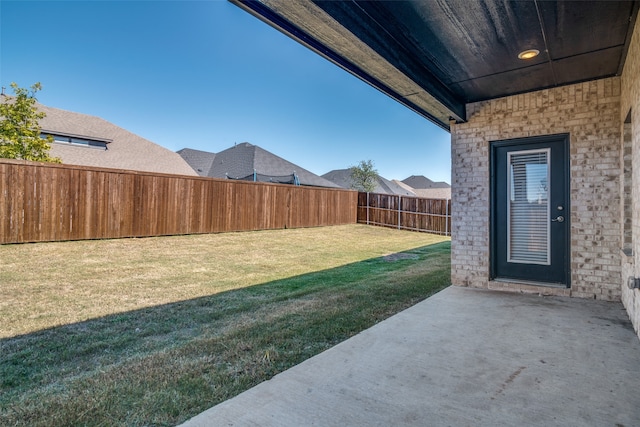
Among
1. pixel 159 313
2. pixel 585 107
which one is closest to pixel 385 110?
pixel 585 107

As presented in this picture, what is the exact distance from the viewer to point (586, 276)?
416 cm

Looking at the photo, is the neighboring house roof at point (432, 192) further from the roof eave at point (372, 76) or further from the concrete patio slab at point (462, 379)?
the concrete patio slab at point (462, 379)

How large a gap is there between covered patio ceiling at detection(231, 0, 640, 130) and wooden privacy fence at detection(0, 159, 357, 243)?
744 centimetres

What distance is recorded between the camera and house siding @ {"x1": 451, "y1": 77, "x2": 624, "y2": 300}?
402 centimetres

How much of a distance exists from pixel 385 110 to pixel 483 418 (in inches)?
824

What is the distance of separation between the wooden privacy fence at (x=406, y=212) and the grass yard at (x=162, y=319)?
7466mm

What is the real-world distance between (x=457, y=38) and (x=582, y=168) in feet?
8.23

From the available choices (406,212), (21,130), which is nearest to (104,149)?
(21,130)

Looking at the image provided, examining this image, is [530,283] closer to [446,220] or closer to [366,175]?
[446,220]

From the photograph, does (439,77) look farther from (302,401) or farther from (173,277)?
(173,277)

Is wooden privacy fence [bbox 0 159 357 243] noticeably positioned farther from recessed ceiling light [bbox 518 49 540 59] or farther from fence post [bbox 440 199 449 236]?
recessed ceiling light [bbox 518 49 540 59]

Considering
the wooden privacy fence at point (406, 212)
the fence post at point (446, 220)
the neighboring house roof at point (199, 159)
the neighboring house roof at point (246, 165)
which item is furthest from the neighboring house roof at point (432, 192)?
the neighboring house roof at point (199, 159)

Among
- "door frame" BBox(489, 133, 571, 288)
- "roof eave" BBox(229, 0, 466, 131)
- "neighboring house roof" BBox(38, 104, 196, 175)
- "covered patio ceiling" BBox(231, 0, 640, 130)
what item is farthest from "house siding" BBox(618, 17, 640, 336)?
"neighboring house roof" BBox(38, 104, 196, 175)

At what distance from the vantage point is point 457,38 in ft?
10.2
